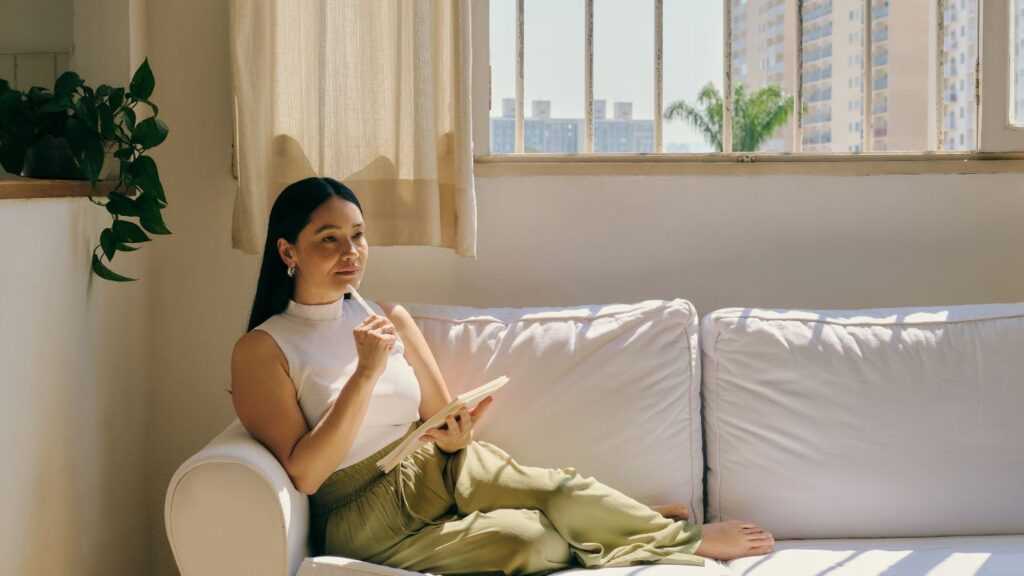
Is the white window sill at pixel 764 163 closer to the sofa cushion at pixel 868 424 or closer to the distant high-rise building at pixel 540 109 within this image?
the distant high-rise building at pixel 540 109

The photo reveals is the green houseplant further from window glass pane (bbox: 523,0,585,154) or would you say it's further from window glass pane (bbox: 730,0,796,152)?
window glass pane (bbox: 730,0,796,152)

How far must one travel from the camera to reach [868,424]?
94.1 inches

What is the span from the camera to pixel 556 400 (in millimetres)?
2420

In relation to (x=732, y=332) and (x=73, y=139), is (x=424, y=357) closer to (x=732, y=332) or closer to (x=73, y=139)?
(x=732, y=332)

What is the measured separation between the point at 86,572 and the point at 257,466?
75cm

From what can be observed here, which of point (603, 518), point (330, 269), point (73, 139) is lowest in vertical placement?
point (603, 518)

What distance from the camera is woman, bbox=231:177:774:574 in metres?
2.03

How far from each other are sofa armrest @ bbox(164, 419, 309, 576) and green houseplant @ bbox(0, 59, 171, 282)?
2.15 feet

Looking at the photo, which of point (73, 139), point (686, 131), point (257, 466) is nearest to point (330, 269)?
point (257, 466)

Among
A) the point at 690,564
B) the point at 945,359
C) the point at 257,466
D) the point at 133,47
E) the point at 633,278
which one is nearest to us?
the point at 257,466

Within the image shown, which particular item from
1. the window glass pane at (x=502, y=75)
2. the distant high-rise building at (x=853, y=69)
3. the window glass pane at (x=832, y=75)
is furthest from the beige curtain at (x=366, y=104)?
the window glass pane at (x=832, y=75)

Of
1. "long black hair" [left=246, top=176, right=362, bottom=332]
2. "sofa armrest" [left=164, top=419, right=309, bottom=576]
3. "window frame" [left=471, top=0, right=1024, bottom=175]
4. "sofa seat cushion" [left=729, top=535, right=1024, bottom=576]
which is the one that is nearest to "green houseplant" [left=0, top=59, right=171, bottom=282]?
"long black hair" [left=246, top=176, right=362, bottom=332]

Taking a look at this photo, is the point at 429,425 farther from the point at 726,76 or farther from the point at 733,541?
the point at 726,76

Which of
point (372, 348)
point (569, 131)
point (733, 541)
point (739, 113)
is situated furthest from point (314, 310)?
point (739, 113)
